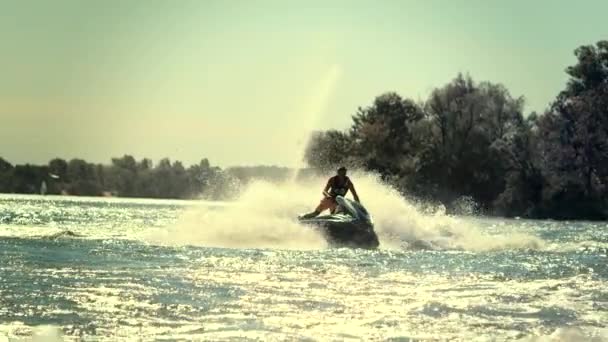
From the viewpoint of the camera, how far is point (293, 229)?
91.7 ft

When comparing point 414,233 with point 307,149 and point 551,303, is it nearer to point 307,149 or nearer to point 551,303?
point 551,303

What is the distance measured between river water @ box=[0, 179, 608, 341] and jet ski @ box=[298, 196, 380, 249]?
43 centimetres

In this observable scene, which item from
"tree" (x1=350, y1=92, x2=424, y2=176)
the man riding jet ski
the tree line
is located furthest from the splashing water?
"tree" (x1=350, y1=92, x2=424, y2=176)

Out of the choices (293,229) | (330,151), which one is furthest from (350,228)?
(330,151)

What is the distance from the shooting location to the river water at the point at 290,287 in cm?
1288

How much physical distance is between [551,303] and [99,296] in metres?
7.03

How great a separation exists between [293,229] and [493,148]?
56343 millimetres

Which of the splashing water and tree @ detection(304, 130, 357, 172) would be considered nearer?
the splashing water

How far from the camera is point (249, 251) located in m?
25.9

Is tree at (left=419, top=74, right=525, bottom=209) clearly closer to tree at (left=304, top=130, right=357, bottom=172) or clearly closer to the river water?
tree at (left=304, top=130, right=357, bottom=172)

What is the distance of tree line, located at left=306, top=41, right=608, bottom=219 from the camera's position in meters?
77.4

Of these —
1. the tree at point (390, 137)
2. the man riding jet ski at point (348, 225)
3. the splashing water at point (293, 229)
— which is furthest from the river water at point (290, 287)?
the tree at point (390, 137)

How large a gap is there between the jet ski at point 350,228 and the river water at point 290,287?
Answer: 43 cm

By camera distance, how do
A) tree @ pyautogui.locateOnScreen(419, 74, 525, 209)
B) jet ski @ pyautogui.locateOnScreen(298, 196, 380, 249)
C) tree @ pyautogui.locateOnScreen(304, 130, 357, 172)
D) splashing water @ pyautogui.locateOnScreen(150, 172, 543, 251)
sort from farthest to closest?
tree @ pyautogui.locateOnScreen(304, 130, 357, 172)
tree @ pyautogui.locateOnScreen(419, 74, 525, 209)
splashing water @ pyautogui.locateOnScreen(150, 172, 543, 251)
jet ski @ pyautogui.locateOnScreen(298, 196, 380, 249)
